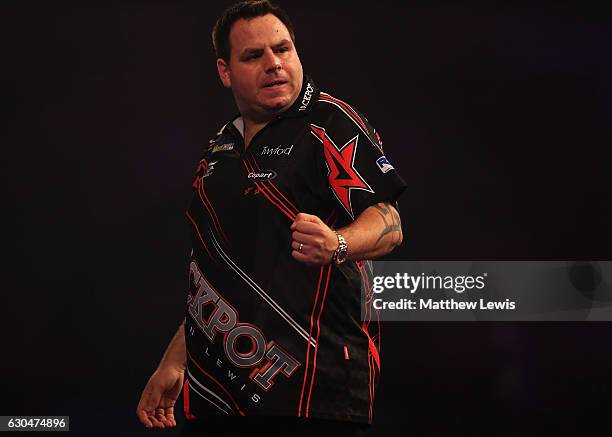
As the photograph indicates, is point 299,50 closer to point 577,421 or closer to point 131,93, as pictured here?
point 131,93

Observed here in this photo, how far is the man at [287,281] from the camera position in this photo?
88.2 inches

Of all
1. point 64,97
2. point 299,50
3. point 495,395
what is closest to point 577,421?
point 495,395

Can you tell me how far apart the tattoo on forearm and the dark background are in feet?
6.78

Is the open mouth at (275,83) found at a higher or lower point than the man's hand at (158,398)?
higher

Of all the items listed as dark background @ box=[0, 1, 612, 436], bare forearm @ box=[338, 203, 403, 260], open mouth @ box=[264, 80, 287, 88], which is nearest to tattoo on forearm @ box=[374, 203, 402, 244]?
bare forearm @ box=[338, 203, 403, 260]

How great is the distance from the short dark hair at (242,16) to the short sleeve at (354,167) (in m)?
0.38

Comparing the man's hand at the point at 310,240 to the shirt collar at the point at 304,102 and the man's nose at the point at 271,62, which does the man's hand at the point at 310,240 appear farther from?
the man's nose at the point at 271,62

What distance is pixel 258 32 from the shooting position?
8.21 ft

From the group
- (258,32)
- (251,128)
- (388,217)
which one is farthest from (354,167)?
(258,32)

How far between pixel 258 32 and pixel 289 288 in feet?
2.35

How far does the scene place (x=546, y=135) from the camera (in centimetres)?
430

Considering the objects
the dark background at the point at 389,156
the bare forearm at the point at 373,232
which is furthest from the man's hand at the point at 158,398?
the dark background at the point at 389,156

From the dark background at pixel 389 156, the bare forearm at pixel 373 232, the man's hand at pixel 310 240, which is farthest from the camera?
the dark background at pixel 389 156

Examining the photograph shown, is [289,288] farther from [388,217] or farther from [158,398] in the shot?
[158,398]
